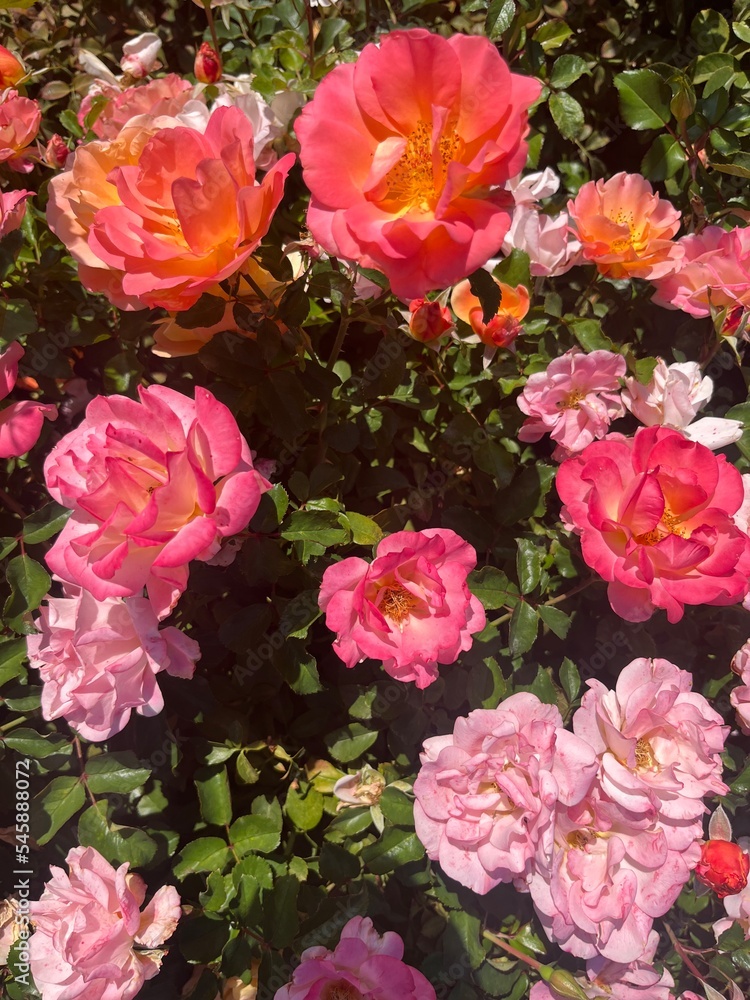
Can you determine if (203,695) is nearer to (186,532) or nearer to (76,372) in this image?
(186,532)

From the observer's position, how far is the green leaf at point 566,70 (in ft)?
5.87

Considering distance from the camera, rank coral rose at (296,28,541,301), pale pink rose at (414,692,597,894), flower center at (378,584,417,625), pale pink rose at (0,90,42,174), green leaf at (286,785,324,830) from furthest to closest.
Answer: green leaf at (286,785,324,830)
pale pink rose at (0,90,42,174)
flower center at (378,584,417,625)
pale pink rose at (414,692,597,894)
coral rose at (296,28,541,301)

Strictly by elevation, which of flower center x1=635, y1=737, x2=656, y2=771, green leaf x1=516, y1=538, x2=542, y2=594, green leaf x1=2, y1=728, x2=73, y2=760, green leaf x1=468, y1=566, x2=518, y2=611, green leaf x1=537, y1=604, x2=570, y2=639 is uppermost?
green leaf x1=516, y1=538, x2=542, y2=594

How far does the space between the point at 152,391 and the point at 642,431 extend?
903 mm

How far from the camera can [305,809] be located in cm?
165

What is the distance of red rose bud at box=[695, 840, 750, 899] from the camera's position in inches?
53.3

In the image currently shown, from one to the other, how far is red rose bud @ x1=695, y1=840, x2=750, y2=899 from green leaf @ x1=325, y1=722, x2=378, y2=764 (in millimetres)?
758

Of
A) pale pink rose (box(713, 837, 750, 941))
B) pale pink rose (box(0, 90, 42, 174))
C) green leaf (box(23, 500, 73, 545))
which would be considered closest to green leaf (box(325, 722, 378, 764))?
green leaf (box(23, 500, 73, 545))

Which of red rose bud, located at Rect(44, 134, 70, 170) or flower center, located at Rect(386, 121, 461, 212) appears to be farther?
red rose bud, located at Rect(44, 134, 70, 170)

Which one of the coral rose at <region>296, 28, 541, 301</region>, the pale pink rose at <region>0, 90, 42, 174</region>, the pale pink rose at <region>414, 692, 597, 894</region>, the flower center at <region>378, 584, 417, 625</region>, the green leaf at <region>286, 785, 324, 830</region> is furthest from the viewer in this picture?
the green leaf at <region>286, 785, 324, 830</region>

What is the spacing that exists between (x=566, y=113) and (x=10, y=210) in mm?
1421

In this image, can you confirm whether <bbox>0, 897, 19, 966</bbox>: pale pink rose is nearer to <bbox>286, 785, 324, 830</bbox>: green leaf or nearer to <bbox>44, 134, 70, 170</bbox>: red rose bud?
<bbox>286, 785, 324, 830</bbox>: green leaf

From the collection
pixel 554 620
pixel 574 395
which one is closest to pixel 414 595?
pixel 554 620

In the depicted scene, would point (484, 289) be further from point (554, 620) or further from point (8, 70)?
point (8, 70)
